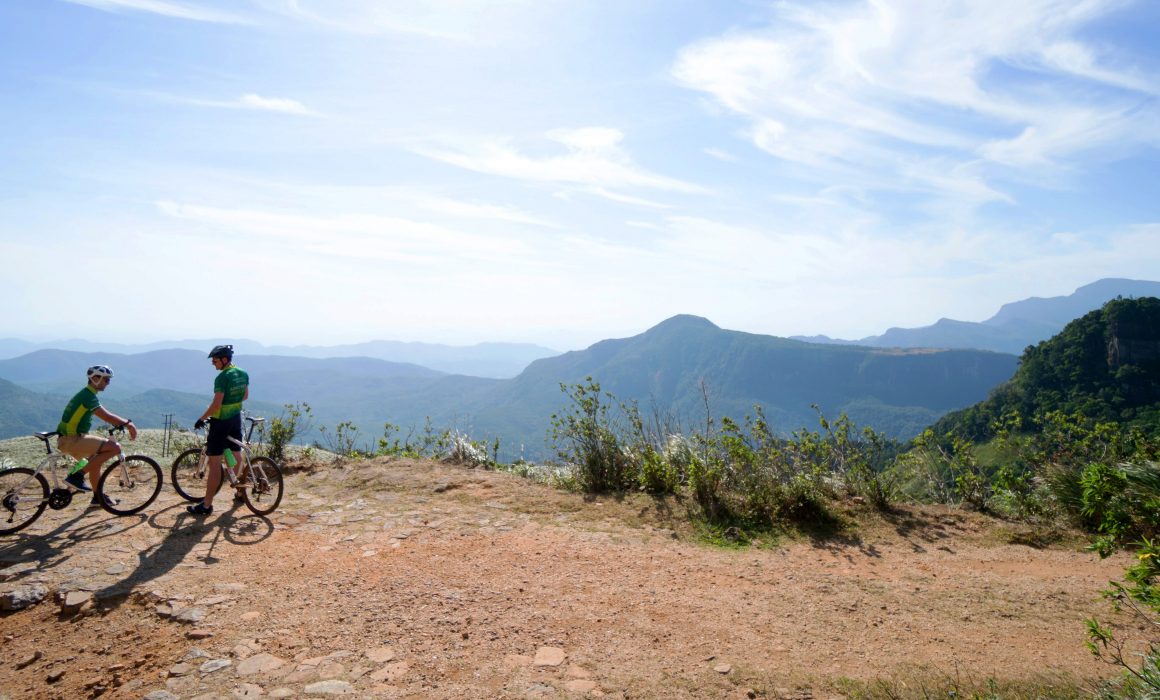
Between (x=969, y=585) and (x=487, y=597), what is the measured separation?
16.0 feet

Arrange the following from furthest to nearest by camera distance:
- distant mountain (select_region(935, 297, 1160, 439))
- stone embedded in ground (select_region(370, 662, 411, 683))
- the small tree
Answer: distant mountain (select_region(935, 297, 1160, 439)), the small tree, stone embedded in ground (select_region(370, 662, 411, 683))

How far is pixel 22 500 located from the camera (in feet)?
22.8

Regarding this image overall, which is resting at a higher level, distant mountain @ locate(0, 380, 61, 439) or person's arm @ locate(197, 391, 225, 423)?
person's arm @ locate(197, 391, 225, 423)

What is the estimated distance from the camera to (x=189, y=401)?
176 metres

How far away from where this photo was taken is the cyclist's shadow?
18.1 ft

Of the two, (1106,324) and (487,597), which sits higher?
(1106,324)

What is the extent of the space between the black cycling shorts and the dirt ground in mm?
912

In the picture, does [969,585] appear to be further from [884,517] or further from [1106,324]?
[1106,324]

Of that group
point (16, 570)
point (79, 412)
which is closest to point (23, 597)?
point (16, 570)

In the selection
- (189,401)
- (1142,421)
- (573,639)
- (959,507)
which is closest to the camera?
(573,639)

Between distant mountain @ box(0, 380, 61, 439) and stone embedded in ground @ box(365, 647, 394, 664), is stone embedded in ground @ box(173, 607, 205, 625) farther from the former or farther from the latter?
distant mountain @ box(0, 380, 61, 439)

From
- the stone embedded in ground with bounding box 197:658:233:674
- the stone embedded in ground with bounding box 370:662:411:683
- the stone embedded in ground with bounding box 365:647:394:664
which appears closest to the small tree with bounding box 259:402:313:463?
the stone embedded in ground with bounding box 197:658:233:674

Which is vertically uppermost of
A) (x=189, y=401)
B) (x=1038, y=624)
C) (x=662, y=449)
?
(x=662, y=449)

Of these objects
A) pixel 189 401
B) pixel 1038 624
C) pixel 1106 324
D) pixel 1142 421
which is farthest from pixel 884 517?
pixel 189 401
